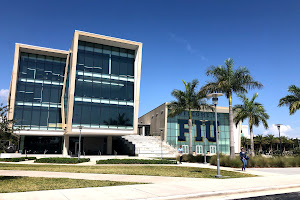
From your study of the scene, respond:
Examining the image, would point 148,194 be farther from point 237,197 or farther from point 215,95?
point 215,95

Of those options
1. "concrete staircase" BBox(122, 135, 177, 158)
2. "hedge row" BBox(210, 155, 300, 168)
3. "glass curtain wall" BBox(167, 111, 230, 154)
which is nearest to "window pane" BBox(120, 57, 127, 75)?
"concrete staircase" BBox(122, 135, 177, 158)

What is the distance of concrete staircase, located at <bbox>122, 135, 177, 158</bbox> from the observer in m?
40.1

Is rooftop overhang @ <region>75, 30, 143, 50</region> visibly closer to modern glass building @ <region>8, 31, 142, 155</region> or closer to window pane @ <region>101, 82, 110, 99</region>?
modern glass building @ <region>8, 31, 142, 155</region>

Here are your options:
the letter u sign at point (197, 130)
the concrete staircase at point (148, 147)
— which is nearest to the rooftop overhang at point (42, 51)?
the concrete staircase at point (148, 147)

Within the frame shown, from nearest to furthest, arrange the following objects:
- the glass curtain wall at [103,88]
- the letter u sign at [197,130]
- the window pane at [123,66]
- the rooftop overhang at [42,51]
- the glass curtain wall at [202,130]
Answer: the glass curtain wall at [103,88], the window pane at [123,66], the rooftop overhang at [42,51], the glass curtain wall at [202,130], the letter u sign at [197,130]

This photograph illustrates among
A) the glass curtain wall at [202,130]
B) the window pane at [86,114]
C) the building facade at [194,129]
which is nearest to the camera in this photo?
the window pane at [86,114]

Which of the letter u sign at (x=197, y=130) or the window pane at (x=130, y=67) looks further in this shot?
the letter u sign at (x=197, y=130)

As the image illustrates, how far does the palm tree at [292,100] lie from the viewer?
29.0 meters

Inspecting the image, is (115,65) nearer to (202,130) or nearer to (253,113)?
(253,113)

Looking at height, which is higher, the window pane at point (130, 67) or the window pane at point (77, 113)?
the window pane at point (130, 67)

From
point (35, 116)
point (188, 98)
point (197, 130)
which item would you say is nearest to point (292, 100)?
point (188, 98)

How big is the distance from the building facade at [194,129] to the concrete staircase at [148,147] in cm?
451

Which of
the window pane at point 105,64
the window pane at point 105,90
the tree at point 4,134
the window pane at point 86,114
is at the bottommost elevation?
the tree at point 4,134

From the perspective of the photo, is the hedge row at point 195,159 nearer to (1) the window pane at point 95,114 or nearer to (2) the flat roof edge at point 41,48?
(1) the window pane at point 95,114
